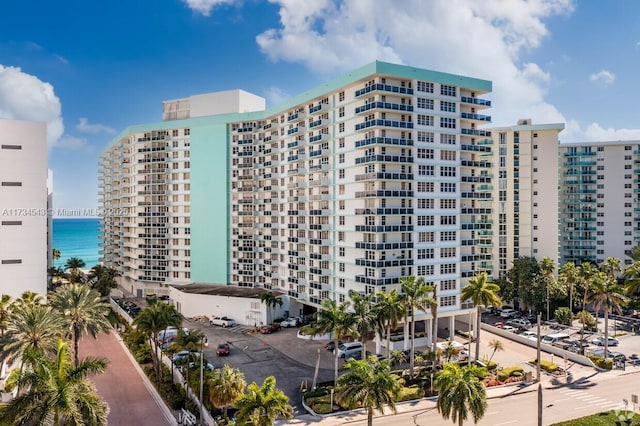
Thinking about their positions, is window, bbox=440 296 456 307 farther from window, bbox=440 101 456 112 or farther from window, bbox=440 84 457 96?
window, bbox=440 84 457 96

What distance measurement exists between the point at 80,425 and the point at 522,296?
7639cm

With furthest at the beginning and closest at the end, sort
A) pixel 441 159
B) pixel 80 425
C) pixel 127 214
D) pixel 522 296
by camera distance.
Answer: pixel 127 214
pixel 522 296
pixel 441 159
pixel 80 425

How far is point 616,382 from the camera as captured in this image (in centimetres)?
5291

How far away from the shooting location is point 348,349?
6022cm

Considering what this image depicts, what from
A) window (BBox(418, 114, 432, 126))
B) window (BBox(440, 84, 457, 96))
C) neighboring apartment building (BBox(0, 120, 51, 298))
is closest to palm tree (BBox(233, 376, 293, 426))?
neighboring apartment building (BBox(0, 120, 51, 298))

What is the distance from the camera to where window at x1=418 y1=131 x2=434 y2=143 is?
64.8m

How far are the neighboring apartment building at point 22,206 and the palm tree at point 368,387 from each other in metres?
43.4

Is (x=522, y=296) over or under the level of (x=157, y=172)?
under

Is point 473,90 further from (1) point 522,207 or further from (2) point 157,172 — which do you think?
(2) point 157,172

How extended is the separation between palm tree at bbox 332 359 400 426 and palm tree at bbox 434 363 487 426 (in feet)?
12.1

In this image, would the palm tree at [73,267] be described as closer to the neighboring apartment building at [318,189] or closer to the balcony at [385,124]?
the neighboring apartment building at [318,189]

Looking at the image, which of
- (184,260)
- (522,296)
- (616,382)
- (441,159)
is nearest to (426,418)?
(616,382)

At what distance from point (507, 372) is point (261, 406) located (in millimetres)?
33729

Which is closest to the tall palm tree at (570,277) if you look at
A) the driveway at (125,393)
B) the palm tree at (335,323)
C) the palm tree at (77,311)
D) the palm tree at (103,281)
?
the palm tree at (335,323)
